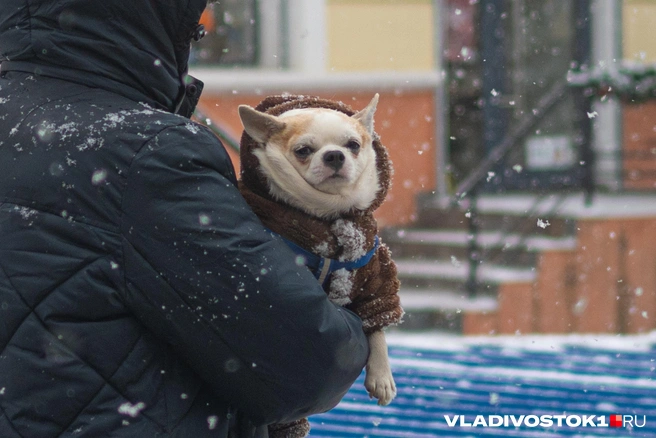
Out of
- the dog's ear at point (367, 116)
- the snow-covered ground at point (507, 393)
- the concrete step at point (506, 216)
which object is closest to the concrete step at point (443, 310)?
the concrete step at point (506, 216)

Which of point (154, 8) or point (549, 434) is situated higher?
point (154, 8)

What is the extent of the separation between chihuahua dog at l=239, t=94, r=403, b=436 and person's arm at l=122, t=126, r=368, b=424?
1.57 feet

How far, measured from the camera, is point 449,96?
12.0m

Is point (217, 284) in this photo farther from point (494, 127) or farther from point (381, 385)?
point (494, 127)

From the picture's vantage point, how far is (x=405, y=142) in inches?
410

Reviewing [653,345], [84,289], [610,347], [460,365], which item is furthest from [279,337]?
[653,345]

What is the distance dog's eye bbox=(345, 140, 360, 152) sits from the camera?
98.2 inches

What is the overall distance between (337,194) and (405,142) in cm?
814

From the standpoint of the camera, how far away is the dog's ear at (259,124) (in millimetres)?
2355

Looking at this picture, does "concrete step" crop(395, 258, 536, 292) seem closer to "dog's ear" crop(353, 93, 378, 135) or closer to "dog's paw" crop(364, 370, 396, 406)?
"dog's ear" crop(353, 93, 378, 135)

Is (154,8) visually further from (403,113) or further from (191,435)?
(403,113)

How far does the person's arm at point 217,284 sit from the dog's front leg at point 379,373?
698 mm

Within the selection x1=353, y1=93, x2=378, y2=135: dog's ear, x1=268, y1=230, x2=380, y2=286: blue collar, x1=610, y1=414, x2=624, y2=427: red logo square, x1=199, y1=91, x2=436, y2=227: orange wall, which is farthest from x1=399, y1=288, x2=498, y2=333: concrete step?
x1=268, y1=230, x2=380, y2=286: blue collar

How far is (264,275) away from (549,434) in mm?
2394
